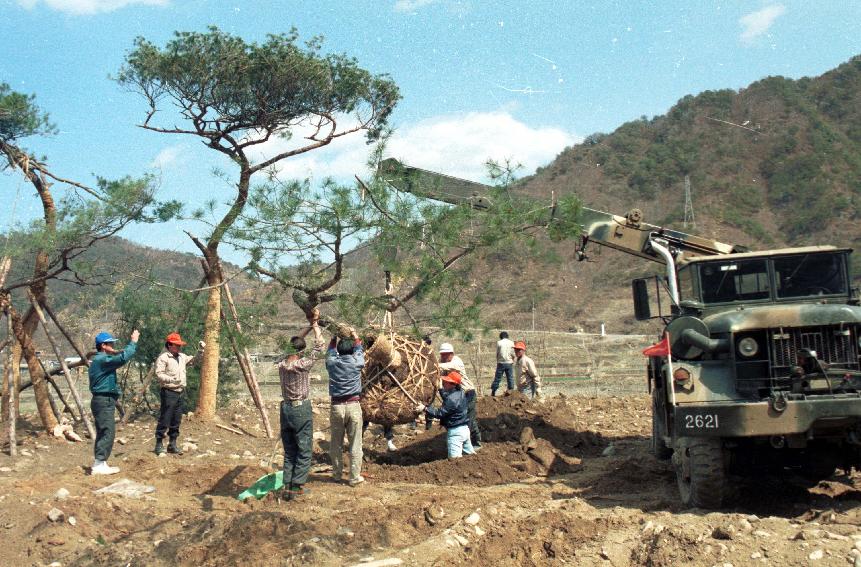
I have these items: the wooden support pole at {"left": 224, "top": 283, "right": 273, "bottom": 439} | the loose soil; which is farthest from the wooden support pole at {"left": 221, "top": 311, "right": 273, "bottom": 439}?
the loose soil

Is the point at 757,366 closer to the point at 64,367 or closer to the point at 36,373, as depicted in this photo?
the point at 64,367

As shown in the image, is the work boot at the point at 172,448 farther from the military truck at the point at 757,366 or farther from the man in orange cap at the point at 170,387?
the military truck at the point at 757,366

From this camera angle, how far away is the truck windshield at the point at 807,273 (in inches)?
309

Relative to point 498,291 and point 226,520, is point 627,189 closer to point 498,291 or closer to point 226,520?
point 498,291

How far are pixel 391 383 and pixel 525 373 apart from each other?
5.45 metres

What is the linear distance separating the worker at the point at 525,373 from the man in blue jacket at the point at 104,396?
7707 millimetres

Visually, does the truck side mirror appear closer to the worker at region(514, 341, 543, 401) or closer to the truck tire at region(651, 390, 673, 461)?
the truck tire at region(651, 390, 673, 461)

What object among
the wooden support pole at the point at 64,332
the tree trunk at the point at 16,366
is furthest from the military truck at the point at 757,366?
the tree trunk at the point at 16,366

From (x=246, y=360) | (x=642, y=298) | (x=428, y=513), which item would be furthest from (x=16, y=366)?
(x=642, y=298)

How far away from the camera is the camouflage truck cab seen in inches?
244

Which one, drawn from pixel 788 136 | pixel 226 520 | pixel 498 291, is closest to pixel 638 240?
pixel 498 291

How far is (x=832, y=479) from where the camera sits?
787 cm

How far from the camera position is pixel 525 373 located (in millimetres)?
15094

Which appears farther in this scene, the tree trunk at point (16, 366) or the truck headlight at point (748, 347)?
the tree trunk at point (16, 366)
